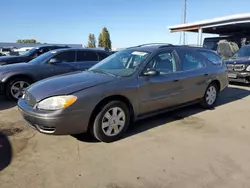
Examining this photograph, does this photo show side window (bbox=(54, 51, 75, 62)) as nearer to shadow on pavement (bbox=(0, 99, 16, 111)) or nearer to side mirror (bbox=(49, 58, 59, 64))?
side mirror (bbox=(49, 58, 59, 64))

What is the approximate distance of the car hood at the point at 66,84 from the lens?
356 cm

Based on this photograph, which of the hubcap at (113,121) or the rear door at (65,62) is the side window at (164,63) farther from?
the rear door at (65,62)

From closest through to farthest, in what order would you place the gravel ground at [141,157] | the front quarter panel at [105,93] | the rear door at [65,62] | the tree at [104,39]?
1. the gravel ground at [141,157]
2. the front quarter panel at [105,93]
3. the rear door at [65,62]
4. the tree at [104,39]

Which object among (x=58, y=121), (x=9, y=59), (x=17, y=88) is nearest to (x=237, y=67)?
(x=17, y=88)

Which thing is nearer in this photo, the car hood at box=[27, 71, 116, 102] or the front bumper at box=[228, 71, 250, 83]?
the car hood at box=[27, 71, 116, 102]

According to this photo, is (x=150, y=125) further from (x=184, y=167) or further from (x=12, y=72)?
(x=12, y=72)

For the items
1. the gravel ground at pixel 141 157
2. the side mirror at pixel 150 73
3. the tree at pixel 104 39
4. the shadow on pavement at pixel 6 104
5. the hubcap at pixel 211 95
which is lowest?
the gravel ground at pixel 141 157

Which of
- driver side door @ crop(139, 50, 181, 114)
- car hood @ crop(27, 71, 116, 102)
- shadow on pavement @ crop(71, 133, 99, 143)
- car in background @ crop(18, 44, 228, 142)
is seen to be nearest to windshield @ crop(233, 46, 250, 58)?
car in background @ crop(18, 44, 228, 142)

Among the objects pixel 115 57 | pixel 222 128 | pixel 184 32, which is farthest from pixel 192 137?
pixel 184 32

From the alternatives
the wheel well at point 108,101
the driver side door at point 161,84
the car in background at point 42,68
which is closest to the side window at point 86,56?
the car in background at point 42,68

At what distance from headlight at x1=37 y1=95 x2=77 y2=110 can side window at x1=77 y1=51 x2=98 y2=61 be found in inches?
183

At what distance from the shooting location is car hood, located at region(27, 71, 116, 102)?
11.7ft

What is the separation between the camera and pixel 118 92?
3.86 meters

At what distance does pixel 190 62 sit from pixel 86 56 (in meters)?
4.03
